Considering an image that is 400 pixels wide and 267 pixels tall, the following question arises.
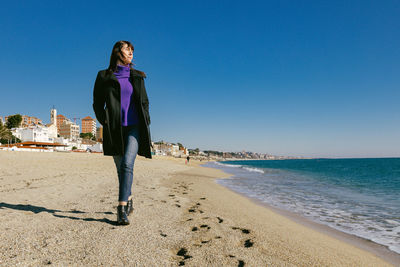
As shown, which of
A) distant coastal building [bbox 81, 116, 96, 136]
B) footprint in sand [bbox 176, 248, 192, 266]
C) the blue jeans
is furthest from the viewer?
distant coastal building [bbox 81, 116, 96, 136]

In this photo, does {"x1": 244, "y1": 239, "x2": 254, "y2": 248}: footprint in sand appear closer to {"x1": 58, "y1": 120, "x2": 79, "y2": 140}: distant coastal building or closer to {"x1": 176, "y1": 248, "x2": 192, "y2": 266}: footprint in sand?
{"x1": 176, "y1": 248, "x2": 192, "y2": 266}: footprint in sand

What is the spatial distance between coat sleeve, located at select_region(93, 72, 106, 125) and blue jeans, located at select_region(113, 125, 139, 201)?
0.33m

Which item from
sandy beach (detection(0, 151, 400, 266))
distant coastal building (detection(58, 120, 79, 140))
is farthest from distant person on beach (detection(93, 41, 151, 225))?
distant coastal building (detection(58, 120, 79, 140))

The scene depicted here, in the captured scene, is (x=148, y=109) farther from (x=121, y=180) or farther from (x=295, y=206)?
(x=295, y=206)

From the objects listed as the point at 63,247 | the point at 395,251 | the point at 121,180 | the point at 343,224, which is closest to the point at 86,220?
the point at 121,180

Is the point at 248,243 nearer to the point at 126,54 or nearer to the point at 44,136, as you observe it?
the point at 126,54

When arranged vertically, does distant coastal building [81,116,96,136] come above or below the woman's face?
above

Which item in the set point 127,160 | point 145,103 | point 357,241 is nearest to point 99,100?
point 145,103

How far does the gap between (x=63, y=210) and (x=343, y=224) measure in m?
4.89

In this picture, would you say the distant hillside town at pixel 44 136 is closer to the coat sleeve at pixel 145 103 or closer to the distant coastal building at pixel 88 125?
the distant coastal building at pixel 88 125

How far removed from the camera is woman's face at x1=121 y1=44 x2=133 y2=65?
9.71 ft

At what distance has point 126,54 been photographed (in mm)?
2982

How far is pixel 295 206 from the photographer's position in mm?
5918

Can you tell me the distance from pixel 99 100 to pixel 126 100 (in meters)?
0.35
